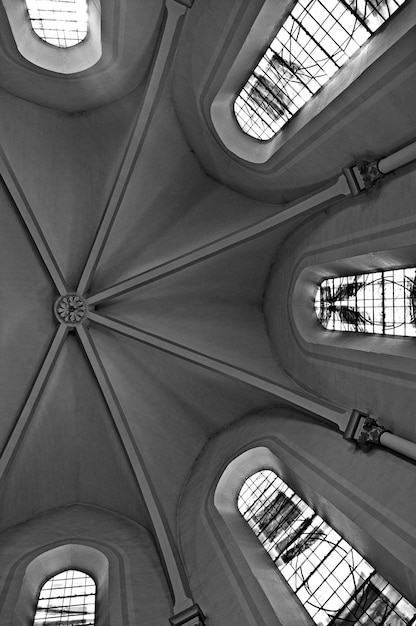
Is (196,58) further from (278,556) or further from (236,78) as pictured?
(278,556)

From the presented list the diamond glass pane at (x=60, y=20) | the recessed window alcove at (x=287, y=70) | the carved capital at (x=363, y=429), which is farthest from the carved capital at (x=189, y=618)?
the diamond glass pane at (x=60, y=20)

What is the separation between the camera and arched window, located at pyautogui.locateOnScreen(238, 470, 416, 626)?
7.58m

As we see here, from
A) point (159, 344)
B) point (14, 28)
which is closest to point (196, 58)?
point (14, 28)

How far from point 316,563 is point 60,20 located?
393 inches

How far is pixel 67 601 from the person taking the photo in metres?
10.2

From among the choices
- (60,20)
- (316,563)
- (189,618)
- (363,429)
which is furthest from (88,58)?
(189,618)

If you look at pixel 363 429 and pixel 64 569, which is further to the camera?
pixel 64 569

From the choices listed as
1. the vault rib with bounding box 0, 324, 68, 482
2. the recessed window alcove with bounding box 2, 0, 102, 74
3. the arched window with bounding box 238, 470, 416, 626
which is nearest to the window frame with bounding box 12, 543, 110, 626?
the vault rib with bounding box 0, 324, 68, 482

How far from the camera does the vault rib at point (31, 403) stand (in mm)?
12188

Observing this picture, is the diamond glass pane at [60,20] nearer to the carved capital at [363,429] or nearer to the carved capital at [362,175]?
the carved capital at [362,175]

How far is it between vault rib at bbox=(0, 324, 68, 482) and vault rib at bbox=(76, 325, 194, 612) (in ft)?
1.55

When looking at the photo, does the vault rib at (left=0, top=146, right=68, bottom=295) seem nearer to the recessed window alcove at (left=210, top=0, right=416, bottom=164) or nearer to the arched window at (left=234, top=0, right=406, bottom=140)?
the recessed window alcove at (left=210, top=0, right=416, bottom=164)

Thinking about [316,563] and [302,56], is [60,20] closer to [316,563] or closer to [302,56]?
[302,56]

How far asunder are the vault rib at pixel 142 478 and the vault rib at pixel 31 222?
3.73ft
